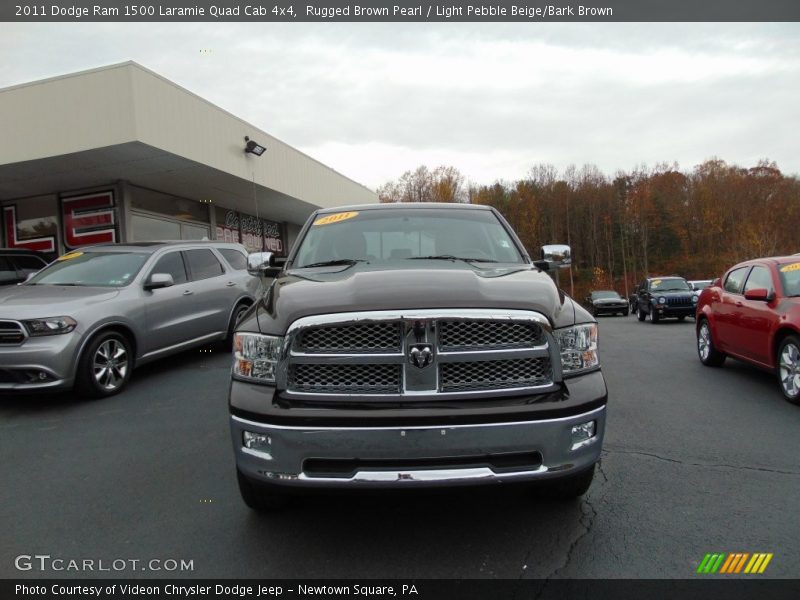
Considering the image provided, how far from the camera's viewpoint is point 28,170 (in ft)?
39.3

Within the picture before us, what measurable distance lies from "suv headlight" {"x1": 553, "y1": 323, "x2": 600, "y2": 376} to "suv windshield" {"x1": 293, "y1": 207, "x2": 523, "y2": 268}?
43.8 inches

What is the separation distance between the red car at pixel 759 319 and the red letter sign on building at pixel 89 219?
46.7 ft

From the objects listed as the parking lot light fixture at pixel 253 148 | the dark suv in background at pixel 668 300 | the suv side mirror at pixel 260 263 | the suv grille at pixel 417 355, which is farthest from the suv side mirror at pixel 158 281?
the dark suv in background at pixel 668 300

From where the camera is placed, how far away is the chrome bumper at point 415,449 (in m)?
2.20

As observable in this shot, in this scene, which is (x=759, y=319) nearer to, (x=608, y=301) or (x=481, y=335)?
(x=481, y=335)

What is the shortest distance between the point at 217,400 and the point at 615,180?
236ft

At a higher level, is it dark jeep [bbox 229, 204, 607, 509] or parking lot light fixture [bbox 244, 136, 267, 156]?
parking lot light fixture [bbox 244, 136, 267, 156]

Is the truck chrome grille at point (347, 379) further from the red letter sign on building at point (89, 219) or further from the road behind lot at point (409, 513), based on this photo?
the red letter sign on building at point (89, 219)

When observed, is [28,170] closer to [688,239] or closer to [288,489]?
[288,489]

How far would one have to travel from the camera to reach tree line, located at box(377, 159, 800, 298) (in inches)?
2303

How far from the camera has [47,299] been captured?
212 inches

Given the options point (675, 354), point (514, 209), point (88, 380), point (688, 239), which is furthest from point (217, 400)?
point (688, 239)

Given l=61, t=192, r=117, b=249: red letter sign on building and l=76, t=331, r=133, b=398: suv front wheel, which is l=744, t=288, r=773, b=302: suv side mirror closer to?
l=76, t=331, r=133, b=398: suv front wheel

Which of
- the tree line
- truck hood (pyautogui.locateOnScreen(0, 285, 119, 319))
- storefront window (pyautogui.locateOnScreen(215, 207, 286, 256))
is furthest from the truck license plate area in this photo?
the tree line
